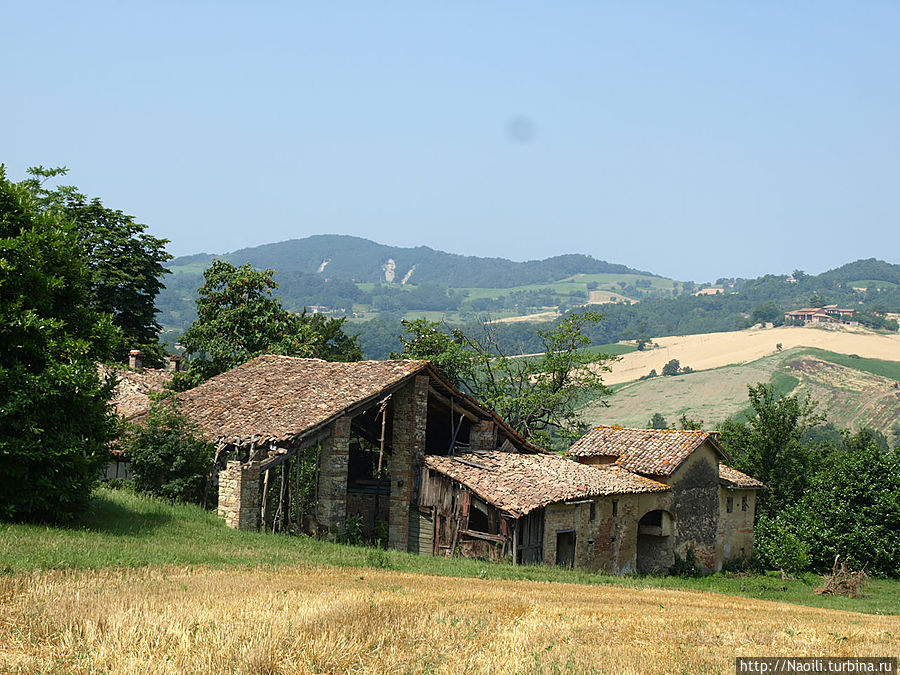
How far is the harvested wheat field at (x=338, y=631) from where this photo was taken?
9.27 metres

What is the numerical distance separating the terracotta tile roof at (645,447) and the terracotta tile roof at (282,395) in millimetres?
11375

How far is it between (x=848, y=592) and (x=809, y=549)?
282 inches

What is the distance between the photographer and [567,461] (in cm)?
3312

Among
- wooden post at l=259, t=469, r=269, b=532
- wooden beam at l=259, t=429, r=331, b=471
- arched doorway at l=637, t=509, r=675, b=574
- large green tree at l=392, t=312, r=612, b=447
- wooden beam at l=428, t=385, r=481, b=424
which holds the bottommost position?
arched doorway at l=637, t=509, r=675, b=574

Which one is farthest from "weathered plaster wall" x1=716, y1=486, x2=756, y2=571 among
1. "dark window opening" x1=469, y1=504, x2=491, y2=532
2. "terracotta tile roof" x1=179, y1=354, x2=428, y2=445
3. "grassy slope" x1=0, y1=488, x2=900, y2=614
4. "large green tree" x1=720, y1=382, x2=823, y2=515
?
"terracotta tile roof" x1=179, y1=354, x2=428, y2=445

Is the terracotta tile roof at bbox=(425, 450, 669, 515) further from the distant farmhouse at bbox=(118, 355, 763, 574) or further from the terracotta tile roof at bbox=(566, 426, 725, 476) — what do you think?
the terracotta tile roof at bbox=(566, 426, 725, 476)

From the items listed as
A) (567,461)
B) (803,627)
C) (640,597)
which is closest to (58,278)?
(640,597)

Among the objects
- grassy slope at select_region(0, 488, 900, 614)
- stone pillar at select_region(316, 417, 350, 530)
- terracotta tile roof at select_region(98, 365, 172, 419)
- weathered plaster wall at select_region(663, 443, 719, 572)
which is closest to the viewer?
grassy slope at select_region(0, 488, 900, 614)

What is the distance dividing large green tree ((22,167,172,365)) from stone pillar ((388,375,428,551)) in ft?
72.2

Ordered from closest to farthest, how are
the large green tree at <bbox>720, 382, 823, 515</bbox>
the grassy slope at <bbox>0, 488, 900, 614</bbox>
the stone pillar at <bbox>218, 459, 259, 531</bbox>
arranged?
the grassy slope at <bbox>0, 488, 900, 614</bbox> → the stone pillar at <bbox>218, 459, 259, 531</bbox> → the large green tree at <bbox>720, 382, 823, 515</bbox>

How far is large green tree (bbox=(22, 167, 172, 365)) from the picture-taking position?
45281 mm

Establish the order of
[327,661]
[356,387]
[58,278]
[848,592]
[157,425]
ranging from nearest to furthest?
1. [327,661]
2. [58,278]
3. [157,425]
4. [356,387]
5. [848,592]

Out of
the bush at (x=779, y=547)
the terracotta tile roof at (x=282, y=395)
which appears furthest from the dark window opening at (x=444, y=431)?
the bush at (x=779, y=547)

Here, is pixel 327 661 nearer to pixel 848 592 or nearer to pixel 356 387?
pixel 356 387
